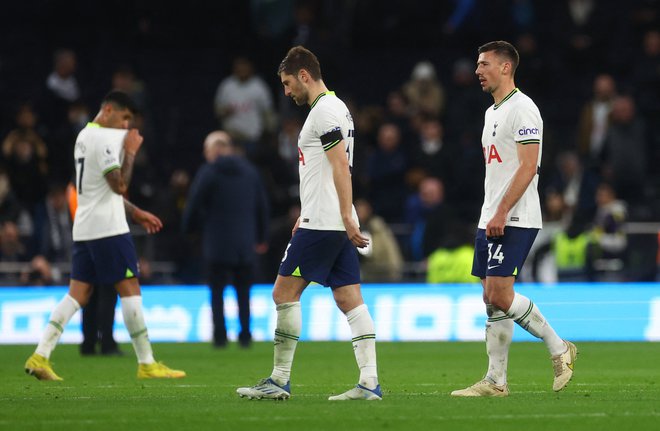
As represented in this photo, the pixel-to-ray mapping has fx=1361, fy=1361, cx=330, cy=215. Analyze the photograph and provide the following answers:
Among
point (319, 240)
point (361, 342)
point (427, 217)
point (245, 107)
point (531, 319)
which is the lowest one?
point (361, 342)

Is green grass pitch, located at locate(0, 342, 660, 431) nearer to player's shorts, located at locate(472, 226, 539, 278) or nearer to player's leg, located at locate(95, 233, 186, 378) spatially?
player's leg, located at locate(95, 233, 186, 378)

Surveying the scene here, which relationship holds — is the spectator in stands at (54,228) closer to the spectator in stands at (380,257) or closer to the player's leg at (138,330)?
the spectator in stands at (380,257)

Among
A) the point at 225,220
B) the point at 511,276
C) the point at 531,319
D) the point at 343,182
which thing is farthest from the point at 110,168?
the point at 225,220

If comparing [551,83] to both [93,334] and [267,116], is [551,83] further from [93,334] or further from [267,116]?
[93,334]

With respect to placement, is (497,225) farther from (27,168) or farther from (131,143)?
(27,168)

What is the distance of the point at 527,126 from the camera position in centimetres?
976

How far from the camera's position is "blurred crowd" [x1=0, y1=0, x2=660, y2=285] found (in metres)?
20.1

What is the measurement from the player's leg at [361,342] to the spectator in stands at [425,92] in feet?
43.7

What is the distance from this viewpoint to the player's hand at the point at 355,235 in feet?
30.4

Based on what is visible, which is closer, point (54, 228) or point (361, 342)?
point (361, 342)

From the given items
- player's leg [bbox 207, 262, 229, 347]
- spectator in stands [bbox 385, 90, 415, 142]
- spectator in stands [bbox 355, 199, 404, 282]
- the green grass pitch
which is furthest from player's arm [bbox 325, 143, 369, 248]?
spectator in stands [bbox 385, 90, 415, 142]

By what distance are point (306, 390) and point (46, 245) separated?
33.2 ft

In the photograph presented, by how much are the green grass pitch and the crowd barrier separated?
5.74 feet

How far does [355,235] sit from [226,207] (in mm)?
7642
